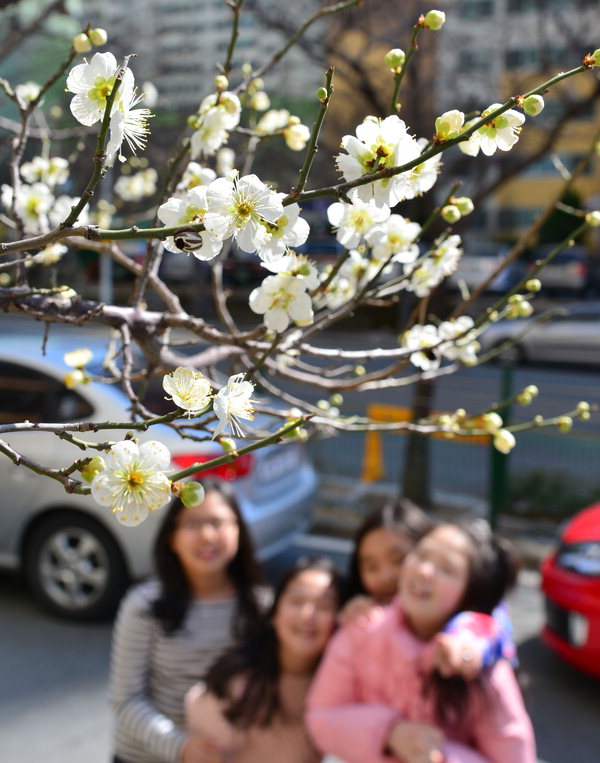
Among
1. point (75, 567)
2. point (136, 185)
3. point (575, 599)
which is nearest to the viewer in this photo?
point (136, 185)

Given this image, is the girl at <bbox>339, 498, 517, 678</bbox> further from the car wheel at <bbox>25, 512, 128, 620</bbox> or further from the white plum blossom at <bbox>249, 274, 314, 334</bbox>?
the car wheel at <bbox>25, 512, 128, 620</bbox>

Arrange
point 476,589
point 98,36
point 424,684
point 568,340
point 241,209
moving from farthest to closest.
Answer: point 568,340, point 476,589, point 424,684, point 98,36, point 241,209

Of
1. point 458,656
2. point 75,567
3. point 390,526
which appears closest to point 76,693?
point 75,567

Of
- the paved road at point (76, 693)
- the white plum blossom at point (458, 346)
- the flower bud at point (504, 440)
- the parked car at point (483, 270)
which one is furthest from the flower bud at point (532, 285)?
the parked car at point (483, 270)

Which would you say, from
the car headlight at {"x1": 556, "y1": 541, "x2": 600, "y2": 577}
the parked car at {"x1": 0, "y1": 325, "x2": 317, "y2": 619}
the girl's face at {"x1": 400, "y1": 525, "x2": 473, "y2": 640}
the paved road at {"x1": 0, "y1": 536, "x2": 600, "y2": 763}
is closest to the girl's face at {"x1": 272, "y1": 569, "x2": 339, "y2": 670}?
the girl's face at {"x1": 400, "y1": 525, "x2": 473, "y2": 640}

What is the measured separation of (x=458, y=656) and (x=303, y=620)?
1.71ft

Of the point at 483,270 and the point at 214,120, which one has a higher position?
the point at 483,270

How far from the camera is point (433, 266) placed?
5.99 feet

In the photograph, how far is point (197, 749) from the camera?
2.43m

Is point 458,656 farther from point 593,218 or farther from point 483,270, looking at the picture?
point 483,270

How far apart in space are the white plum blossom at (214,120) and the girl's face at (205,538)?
4.71 feet

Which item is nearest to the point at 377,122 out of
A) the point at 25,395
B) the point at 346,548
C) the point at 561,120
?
the point at 25,395

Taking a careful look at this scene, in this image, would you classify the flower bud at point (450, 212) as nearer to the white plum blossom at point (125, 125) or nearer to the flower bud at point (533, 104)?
the flower bud at point (533, 104)

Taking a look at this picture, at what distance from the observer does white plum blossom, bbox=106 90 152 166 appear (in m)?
0.95
